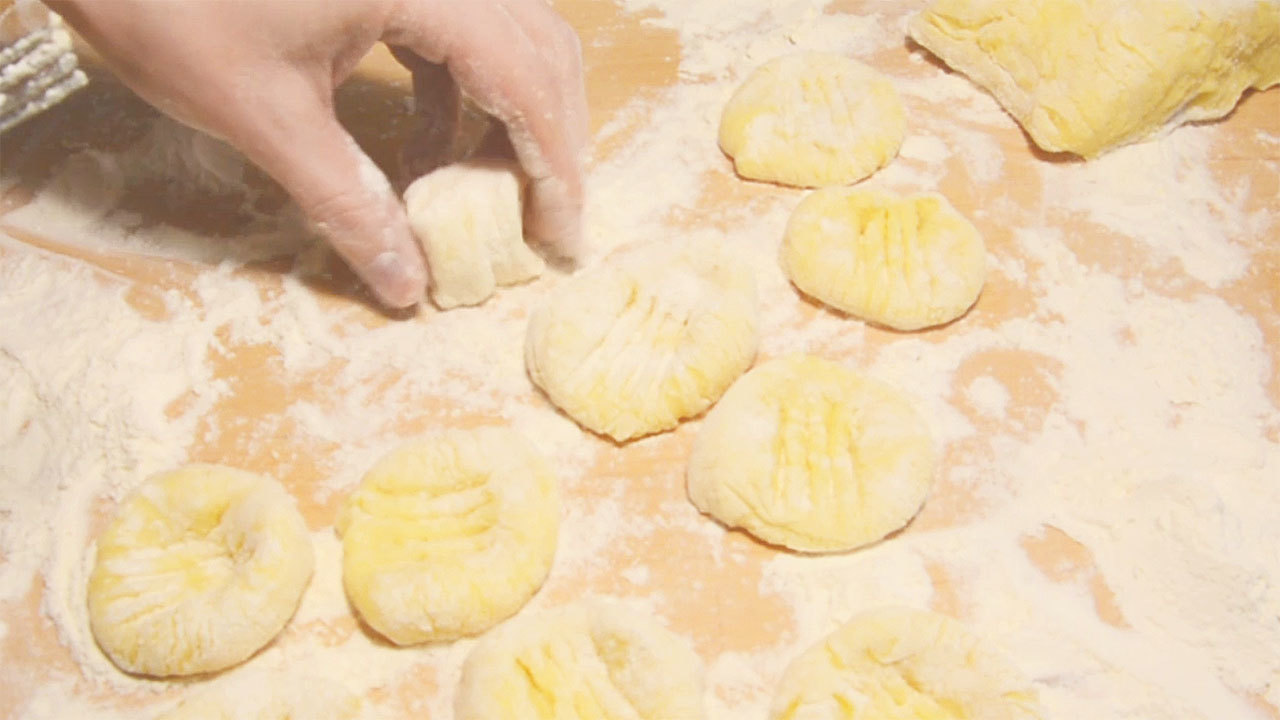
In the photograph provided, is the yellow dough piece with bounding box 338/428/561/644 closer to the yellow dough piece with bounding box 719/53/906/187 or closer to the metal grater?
the yellow dough piece with bounding box 719/53/906/187

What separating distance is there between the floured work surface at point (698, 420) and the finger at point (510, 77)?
260 mm

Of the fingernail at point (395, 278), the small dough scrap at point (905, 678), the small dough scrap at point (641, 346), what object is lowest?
the small dough scrap at point (905, 678)

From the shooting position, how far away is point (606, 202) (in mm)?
2072

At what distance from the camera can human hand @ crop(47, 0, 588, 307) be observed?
1.49 metres

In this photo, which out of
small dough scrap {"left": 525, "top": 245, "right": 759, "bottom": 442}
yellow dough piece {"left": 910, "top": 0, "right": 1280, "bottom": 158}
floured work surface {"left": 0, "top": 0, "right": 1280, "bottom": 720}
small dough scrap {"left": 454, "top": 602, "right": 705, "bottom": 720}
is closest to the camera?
small dough scrap {"left": 454, "top": 602, "right": 705, "bottom": 720}

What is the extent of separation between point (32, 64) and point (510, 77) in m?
1.20

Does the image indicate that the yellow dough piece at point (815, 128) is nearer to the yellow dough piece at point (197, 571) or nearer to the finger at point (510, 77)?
the finger at point (510, 77)

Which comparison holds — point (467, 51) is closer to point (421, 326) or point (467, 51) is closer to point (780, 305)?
point (421, 326)

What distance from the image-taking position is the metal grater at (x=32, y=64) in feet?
7.10

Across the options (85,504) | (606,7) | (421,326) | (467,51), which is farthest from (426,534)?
(606,7)

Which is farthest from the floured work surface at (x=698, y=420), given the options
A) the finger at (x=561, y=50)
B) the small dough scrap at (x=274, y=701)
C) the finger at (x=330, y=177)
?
the finger at (x=561, y=50)

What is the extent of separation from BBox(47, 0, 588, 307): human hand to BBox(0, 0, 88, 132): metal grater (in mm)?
757

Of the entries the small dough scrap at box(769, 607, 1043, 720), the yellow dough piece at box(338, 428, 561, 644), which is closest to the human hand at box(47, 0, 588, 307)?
the yellow dough piece at box(338, 428, 561, 644)

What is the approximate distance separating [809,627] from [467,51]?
1050 mm
